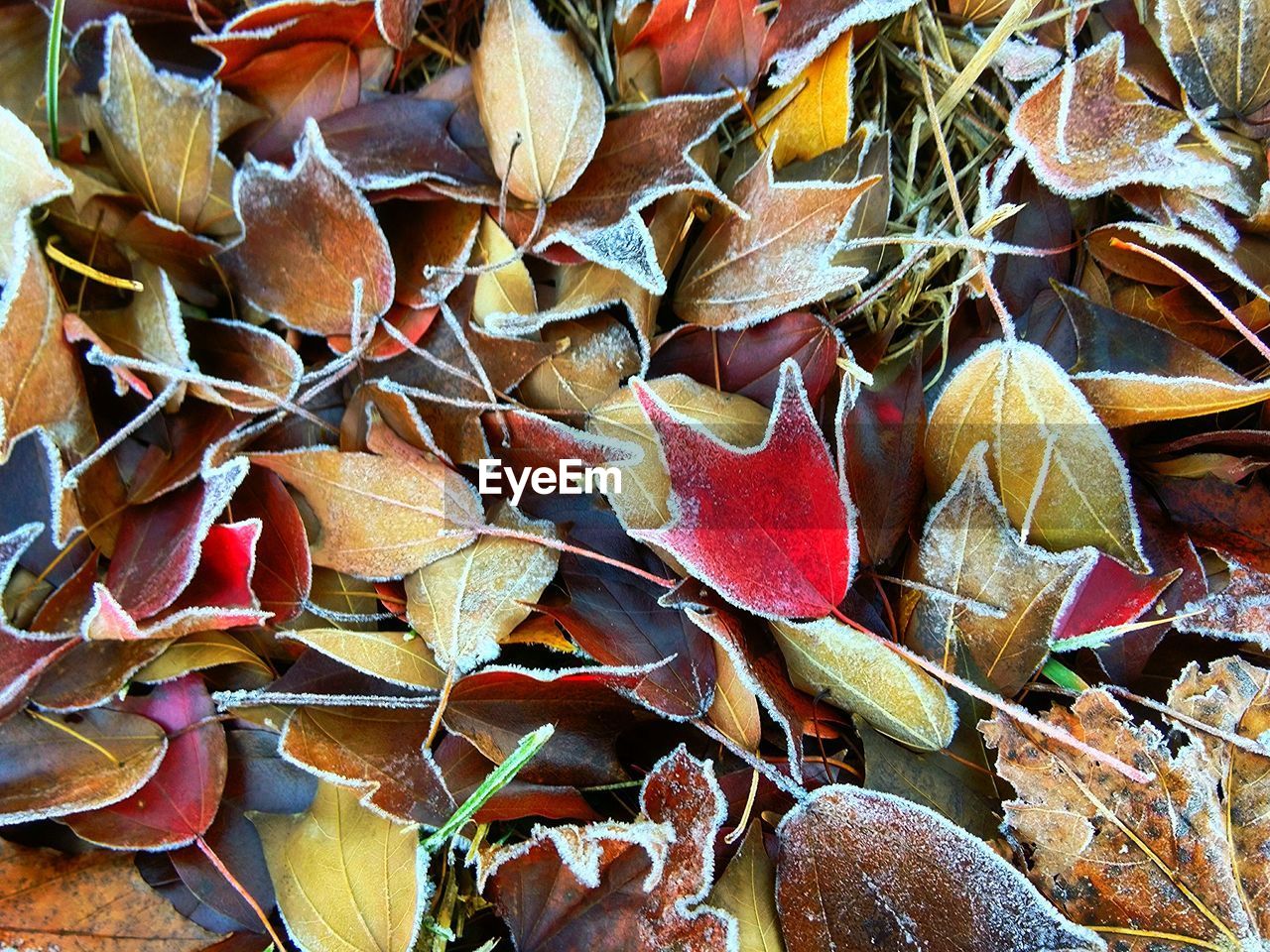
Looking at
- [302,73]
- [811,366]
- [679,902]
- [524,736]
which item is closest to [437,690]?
Result: [524,736]

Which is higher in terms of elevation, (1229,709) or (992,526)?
(992,526)

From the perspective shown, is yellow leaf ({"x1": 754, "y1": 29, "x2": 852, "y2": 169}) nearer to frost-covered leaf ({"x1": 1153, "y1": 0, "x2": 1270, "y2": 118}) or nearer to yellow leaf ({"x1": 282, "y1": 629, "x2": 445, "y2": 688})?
frost-covered leaf ({"x1": 1153, "y1": 0, "x2": 1270, "y2": 118})

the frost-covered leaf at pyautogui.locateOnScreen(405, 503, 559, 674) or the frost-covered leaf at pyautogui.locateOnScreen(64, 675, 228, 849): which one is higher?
the frost-covered leaf at pyautogui.locateOnScreen(405, 503, 559, 674)

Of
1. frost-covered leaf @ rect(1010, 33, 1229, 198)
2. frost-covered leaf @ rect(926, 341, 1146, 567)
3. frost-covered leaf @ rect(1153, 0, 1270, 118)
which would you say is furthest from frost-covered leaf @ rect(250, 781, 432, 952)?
frost-covered leaf @ rect(1153, 0, 1270, 118)

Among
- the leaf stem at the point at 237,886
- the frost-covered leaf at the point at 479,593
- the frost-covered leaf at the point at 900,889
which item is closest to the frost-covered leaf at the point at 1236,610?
the frost-covered leaf at the point at 900,889

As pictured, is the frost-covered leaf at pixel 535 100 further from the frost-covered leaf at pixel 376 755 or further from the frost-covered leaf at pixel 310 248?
the frost-covered leaf at pixel 376 755

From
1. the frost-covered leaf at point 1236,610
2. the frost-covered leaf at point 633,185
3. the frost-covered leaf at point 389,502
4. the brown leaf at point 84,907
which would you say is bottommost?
the brown leaf at point 84,907

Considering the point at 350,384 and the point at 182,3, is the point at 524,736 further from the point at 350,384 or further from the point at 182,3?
the point at 182,3
